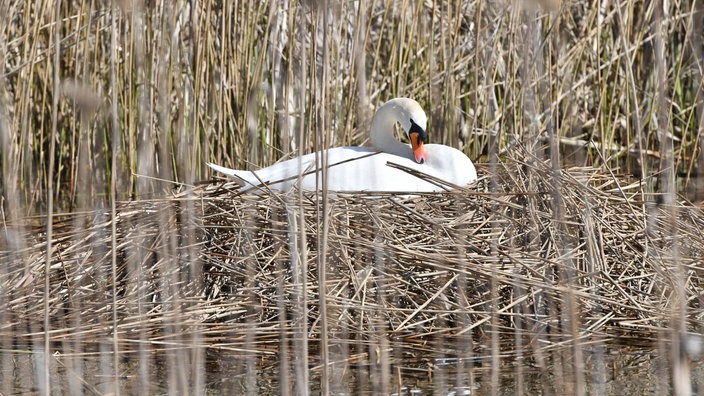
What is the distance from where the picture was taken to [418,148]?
3939 millimetres

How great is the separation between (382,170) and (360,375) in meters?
1.28

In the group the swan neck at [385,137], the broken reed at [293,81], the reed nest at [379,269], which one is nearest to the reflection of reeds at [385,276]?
the reed nest at [379,269]

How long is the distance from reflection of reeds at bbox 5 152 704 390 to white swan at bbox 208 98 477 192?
0.16 metres

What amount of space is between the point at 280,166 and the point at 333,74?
0.77 meters

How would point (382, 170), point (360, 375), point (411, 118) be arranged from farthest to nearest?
1. point (411, 118)
2. point (382, 170)
3. point (360, 375)

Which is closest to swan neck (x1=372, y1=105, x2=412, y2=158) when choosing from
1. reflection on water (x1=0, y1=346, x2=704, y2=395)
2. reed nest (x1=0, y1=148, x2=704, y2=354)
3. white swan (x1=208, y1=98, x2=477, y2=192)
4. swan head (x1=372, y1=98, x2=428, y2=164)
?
swan head (x1=372, y1=98, x2=428, y2=164)

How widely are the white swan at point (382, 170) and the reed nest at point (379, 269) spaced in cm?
13

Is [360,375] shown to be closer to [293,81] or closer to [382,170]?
[382,170]

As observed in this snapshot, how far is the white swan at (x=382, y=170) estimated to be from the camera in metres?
3.49

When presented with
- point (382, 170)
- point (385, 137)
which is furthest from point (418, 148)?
point (382, 170)

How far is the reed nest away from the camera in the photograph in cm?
273

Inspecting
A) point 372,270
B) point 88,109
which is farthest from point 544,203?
point 88,109

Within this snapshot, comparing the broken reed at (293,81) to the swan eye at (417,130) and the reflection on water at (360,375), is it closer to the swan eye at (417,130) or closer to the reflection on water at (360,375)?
the swan eye at (417,130)

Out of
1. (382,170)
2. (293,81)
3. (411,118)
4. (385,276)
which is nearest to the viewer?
(385,276)
